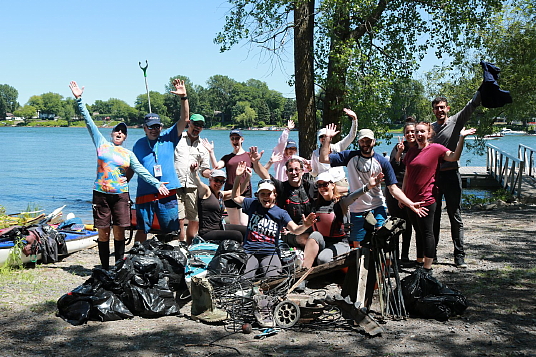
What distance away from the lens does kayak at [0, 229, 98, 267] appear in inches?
301

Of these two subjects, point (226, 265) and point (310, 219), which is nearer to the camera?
point (310, 219)

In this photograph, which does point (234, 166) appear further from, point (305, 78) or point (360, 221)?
point (305, 78)

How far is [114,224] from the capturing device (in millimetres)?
7070

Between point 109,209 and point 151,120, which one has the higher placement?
point 151,120

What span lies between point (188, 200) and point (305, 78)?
5455 mm

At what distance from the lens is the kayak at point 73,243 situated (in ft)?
25.0

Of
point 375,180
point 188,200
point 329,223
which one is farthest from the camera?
point 188,200

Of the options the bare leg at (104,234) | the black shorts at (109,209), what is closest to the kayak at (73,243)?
the bare leg at (104,234)

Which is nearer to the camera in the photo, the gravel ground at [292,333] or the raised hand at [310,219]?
the gravel ground at [292,333]

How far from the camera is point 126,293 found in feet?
18.7

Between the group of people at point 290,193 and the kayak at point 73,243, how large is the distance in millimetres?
1497

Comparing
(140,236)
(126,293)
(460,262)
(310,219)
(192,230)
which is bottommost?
(460,262)

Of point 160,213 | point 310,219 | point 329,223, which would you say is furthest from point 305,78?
point 310,219

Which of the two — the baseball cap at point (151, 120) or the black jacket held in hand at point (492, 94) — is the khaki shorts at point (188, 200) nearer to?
the baseball cap at point (151, 120)
